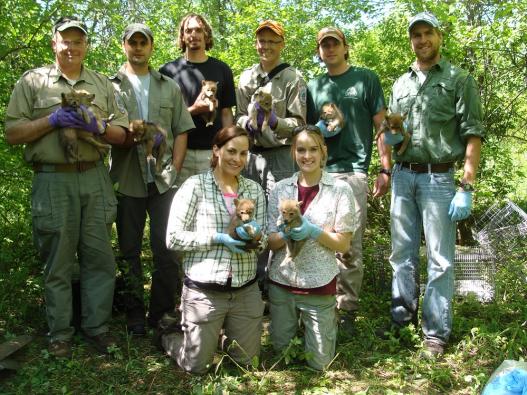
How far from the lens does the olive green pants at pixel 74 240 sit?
417cm

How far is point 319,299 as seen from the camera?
13.8 feet

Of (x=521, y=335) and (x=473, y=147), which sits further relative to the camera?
(x=521, y=335)

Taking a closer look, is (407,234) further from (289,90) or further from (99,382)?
(99,382)

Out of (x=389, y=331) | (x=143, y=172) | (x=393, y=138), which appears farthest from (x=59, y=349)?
(x=393, y=138)

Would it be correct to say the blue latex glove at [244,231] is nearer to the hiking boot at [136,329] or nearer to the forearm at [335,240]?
the forearm at [335,240]

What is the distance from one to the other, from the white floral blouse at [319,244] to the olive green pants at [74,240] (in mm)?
1535

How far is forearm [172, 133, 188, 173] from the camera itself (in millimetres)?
4844

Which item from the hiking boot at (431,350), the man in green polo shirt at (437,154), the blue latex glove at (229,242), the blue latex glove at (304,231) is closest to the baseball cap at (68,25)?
the blue latex glove at (229,242)

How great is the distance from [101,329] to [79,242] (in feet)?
2.74

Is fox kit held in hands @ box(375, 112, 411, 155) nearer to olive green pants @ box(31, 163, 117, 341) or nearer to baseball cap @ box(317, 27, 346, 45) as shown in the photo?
baseball cap @ box(317, 27, 346, 45)

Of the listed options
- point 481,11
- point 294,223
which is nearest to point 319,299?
point 294,223

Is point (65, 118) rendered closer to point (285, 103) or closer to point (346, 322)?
point (285, 103)

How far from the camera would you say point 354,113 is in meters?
4.86

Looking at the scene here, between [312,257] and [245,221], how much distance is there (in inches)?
28.4
